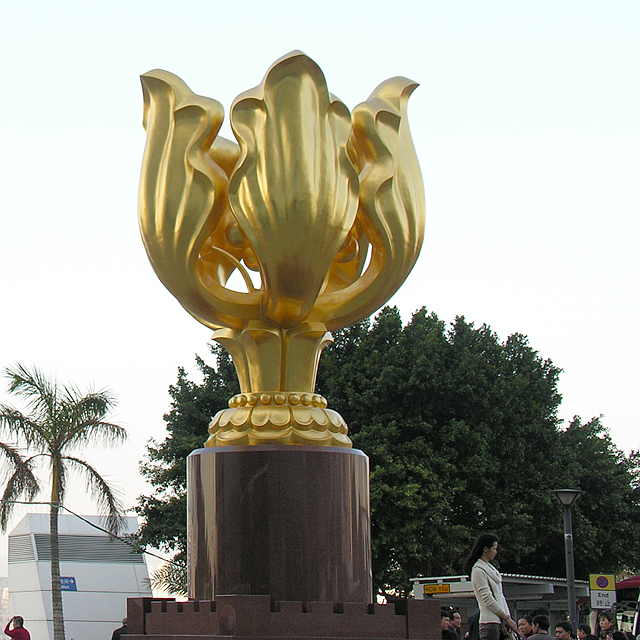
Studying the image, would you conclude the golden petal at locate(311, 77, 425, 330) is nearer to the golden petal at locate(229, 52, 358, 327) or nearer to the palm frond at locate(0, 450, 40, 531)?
the golden petal at locate(229, 52, 358, 327)

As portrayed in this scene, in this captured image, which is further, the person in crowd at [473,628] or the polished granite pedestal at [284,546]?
the person in crowd at [473,628]

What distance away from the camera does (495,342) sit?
81.3 feet

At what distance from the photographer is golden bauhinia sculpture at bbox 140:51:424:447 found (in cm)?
535

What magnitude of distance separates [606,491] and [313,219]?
2198 centimetres

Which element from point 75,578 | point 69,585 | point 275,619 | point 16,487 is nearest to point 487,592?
point 275,619

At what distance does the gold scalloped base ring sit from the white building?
116 feet

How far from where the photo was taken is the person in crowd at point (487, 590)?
6.82m

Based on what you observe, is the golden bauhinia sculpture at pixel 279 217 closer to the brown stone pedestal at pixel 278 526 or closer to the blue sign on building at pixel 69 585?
the brown stone pedestal at pixel 278 526

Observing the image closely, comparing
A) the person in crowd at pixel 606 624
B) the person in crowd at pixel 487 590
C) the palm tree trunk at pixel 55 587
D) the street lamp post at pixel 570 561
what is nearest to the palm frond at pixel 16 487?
the palm tree trunk at pixel 55 587

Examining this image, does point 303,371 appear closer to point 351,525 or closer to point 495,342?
point 351,525

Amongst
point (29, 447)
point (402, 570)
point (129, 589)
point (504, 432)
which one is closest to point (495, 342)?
point (504, 432)

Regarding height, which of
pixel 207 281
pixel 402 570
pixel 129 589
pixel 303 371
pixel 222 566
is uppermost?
pixel 207 281

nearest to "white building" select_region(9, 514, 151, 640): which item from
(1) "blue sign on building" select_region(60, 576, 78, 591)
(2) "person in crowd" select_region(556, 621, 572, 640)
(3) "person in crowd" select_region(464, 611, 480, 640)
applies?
(1) "blue sign on building" select_region(60, 576, 78, 591)

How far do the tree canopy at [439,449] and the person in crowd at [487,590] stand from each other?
42.8ft
